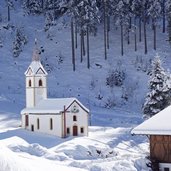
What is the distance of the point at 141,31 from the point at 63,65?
1953 centimetres

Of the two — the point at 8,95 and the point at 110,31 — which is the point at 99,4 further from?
the point at 8,95

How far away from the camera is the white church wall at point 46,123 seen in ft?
146

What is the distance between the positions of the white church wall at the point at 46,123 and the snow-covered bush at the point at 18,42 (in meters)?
26.4

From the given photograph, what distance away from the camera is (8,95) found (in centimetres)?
5678

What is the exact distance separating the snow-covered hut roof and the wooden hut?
63.3ft

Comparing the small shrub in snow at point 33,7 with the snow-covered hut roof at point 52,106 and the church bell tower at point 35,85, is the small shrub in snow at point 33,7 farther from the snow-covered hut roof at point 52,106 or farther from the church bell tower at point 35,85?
the snow-covered hut roof at point 52,106

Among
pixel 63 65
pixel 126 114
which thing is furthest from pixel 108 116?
pixel 63 65

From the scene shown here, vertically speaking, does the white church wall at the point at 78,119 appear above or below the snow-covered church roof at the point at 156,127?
below

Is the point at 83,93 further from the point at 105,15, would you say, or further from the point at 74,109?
the point at 105,15

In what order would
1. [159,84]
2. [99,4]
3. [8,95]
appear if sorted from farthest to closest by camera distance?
[99,4] → [8,95] → [159,84]

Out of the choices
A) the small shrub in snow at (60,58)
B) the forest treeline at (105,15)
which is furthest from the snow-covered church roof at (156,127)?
the small shrub in snow at (60,58)

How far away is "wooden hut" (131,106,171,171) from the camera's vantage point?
83.2ft

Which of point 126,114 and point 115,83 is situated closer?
point 126,114

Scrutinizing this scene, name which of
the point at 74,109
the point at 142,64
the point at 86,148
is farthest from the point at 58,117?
the point at 142,64
